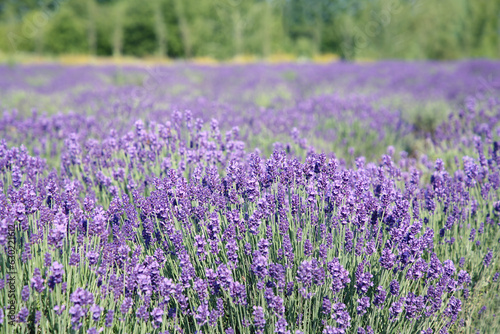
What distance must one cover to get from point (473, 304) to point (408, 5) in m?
26.1

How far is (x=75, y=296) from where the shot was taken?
1283 mm

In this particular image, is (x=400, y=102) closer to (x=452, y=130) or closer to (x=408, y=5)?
(x=452, y=130)

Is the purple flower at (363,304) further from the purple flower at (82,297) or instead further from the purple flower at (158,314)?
the purple flower at (82,297)

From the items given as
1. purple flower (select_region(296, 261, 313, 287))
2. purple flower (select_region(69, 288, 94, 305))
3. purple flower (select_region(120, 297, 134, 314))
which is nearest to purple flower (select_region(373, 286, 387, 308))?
purple flower (select_region(296, 261, 313, 287))

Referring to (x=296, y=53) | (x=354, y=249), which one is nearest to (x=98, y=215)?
(x=354, y=249)

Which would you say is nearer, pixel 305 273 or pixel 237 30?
pixel 305 273

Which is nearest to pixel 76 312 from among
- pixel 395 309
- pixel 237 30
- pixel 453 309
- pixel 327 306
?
pixel 327 306

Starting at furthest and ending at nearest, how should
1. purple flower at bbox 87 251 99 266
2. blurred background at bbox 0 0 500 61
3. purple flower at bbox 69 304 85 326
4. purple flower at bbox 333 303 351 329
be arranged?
blurred background at bbox 0 0 500 61 < purple flower at bbox 87 251 99 266 < purple flower at bbox 333 303 351 329 < purple flower at bbox 69 304 85 326

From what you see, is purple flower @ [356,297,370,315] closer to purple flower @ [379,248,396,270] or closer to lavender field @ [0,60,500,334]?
lavender field @ [0,60,500,334]

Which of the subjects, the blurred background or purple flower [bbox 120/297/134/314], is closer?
purple flower [bbox 120/297/134/314]

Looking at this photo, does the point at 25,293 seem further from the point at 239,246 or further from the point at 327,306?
the point at 327,306

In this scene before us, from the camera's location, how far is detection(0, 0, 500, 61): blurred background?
21.3m

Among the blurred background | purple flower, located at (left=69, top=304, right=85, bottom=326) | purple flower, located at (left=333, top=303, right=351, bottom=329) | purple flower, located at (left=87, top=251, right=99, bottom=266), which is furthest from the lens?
the blurred background

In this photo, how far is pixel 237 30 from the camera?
21422 mm
